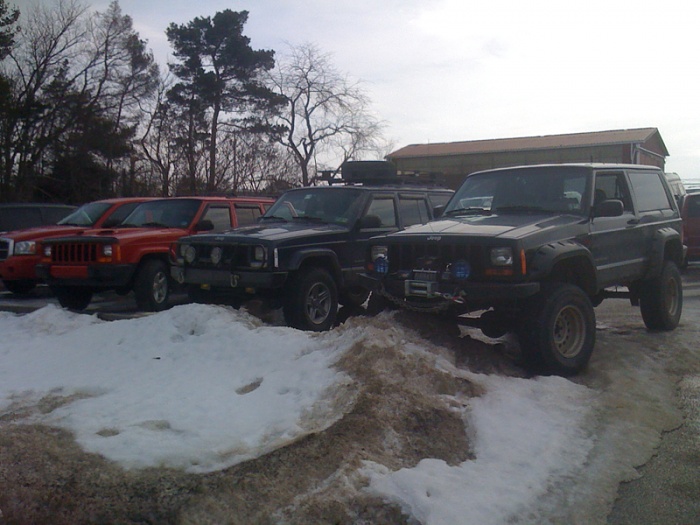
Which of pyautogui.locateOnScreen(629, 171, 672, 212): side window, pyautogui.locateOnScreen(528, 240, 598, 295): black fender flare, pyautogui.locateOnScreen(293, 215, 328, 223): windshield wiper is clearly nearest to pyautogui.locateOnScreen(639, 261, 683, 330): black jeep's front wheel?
pyautogui.locateOnScreen(629, 171, 672, 212): side window

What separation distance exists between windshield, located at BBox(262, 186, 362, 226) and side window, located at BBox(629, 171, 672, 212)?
3.43m

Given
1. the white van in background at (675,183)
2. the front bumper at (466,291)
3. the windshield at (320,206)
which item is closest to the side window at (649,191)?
the front bumper at (466,291)

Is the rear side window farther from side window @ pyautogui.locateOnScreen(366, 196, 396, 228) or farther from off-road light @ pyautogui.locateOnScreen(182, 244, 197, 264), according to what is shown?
off-road light @ pyautogui.locateOnScreen(182, 244, 197, 264)

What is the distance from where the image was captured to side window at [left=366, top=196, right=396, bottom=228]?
9294mm

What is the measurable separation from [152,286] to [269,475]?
6.60 metres

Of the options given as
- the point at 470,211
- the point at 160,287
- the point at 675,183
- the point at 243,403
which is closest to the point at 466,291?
the point at 470,211

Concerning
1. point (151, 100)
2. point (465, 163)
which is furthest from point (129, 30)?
point (465, 163)

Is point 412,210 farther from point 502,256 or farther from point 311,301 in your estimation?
point 502,256

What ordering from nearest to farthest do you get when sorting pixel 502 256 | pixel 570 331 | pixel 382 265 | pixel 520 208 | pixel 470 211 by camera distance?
1. pixel 502 256
2. pixel 570 331
3. pixel 382 265
4. pixel 520 208
5. pixel 470 211

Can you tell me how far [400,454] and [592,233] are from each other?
3712 mm

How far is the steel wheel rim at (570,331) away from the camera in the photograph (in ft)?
20.7

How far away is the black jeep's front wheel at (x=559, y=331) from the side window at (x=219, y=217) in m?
5.93

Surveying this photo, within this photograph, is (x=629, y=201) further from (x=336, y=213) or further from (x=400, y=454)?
(x=400, y=454)

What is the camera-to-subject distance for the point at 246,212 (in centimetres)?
1109
